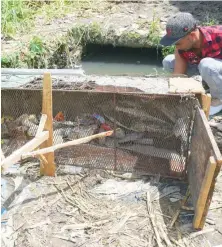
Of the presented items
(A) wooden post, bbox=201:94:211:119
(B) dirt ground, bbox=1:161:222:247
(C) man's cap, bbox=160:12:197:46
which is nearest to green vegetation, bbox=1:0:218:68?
(C) man's cap, bbox=160:12:197:46

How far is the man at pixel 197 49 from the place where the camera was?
4343 mm

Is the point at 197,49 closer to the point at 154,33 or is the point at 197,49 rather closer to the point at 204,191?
the point at 204,191

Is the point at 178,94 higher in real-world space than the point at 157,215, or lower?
higher

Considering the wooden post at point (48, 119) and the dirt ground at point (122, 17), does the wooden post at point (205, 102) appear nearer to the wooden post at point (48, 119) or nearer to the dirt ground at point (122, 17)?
the wooden post at point (48, 119)

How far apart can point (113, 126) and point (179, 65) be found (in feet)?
4.61

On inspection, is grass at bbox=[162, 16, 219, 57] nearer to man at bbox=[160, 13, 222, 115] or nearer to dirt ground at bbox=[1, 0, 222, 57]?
dirt ground at bbox=[1, 0, 222, 57]

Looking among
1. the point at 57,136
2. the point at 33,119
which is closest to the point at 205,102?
the point at 57,136

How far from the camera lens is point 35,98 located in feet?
13.0

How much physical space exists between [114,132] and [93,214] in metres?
0.84

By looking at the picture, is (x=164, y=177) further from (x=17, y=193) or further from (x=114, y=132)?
(x=17, y=193)

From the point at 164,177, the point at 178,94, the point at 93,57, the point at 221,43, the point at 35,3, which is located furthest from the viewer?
the point at 35,3

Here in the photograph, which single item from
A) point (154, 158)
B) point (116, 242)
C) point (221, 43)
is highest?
point (221, 43)

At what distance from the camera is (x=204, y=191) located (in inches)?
122

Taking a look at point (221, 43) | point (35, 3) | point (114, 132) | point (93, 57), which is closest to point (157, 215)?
point (114, 132)
